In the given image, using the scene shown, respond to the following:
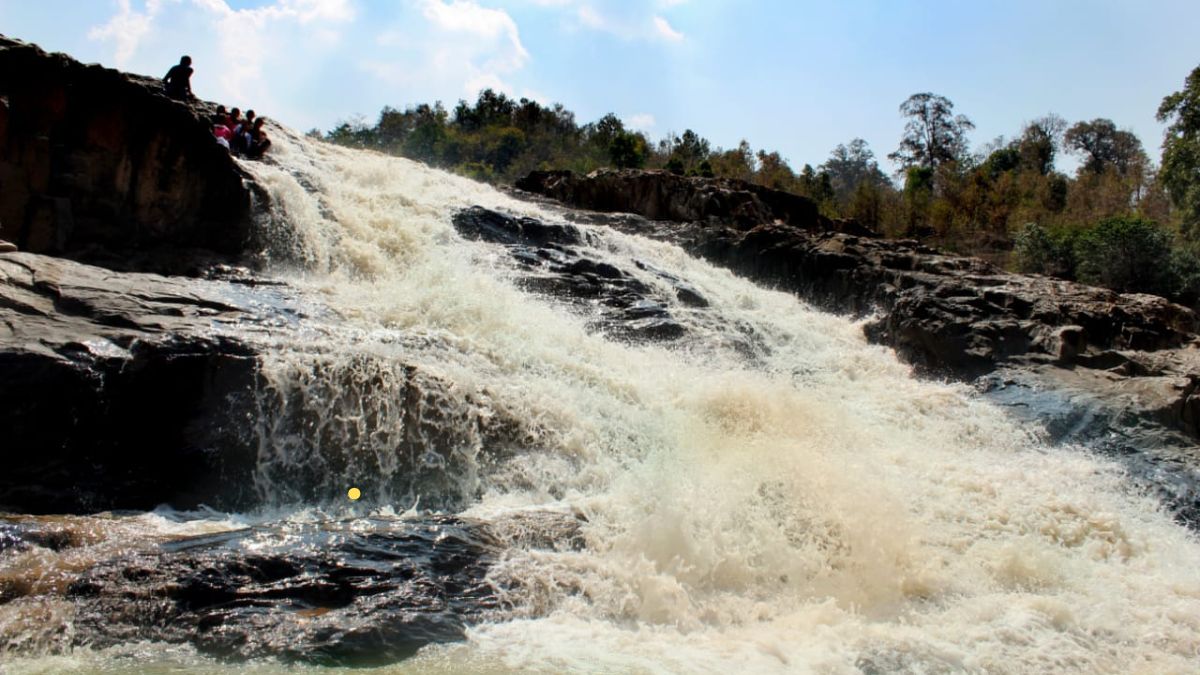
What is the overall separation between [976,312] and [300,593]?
11.3 m

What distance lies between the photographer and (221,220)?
35.0ft

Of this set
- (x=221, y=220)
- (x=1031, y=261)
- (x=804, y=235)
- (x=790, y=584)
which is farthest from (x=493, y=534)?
(x=1031, y=261)

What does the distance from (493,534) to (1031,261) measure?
23062mm

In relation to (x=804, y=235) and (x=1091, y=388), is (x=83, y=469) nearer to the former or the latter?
(x=1091, y=388)

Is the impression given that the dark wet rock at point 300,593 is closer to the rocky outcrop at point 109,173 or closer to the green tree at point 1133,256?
the rocky outcrop at point 109,173

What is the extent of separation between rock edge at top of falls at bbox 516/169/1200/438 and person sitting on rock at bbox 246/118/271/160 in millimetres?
8075

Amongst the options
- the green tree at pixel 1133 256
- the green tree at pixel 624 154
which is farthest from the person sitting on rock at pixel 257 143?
the green tree at pixel 624 154

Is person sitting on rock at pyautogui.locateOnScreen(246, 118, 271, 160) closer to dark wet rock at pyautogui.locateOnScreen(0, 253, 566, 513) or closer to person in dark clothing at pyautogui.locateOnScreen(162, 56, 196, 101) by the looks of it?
person in dark clothing at pyautogui.locateOnScreen(162, 56, 196, 101)

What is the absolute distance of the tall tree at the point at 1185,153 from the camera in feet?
73.5

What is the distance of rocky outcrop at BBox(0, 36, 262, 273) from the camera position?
942cm

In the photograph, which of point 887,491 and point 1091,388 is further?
point 1091,388

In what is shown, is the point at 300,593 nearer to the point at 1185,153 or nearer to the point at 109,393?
the point at 109,393

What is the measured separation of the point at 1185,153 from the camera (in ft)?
74.3

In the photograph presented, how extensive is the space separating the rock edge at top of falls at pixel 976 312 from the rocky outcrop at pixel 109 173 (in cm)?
1005
